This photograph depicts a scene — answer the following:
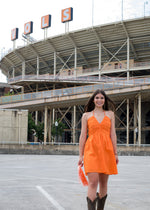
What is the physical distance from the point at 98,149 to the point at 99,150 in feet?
0.07

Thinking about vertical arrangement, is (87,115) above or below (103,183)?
above

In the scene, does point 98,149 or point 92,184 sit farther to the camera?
point 98,149

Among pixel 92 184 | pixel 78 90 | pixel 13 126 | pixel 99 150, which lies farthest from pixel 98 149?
pixel 78 90

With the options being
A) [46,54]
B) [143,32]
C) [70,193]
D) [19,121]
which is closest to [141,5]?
[143,32]

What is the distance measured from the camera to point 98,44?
48250 millimetres

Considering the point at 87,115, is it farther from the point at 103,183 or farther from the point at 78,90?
the point at 78,90

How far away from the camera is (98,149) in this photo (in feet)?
13.0

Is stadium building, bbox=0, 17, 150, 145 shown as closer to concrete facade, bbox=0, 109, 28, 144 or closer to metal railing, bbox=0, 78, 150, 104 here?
metal railing, bbox=0, 78, 150, 104

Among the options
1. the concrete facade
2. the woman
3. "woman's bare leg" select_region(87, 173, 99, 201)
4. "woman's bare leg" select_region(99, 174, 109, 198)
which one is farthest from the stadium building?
"woman's bare leg" select_region(87, 173, 99, 201)

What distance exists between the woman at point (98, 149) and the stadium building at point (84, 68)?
3026 centimetres

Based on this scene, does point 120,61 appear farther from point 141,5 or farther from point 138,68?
point 141,5

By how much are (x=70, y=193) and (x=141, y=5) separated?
4484 cm

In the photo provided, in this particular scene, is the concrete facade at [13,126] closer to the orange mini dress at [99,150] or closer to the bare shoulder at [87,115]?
the bare shoulder at [87,115]

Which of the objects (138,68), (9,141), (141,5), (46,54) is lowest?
(9,141)
